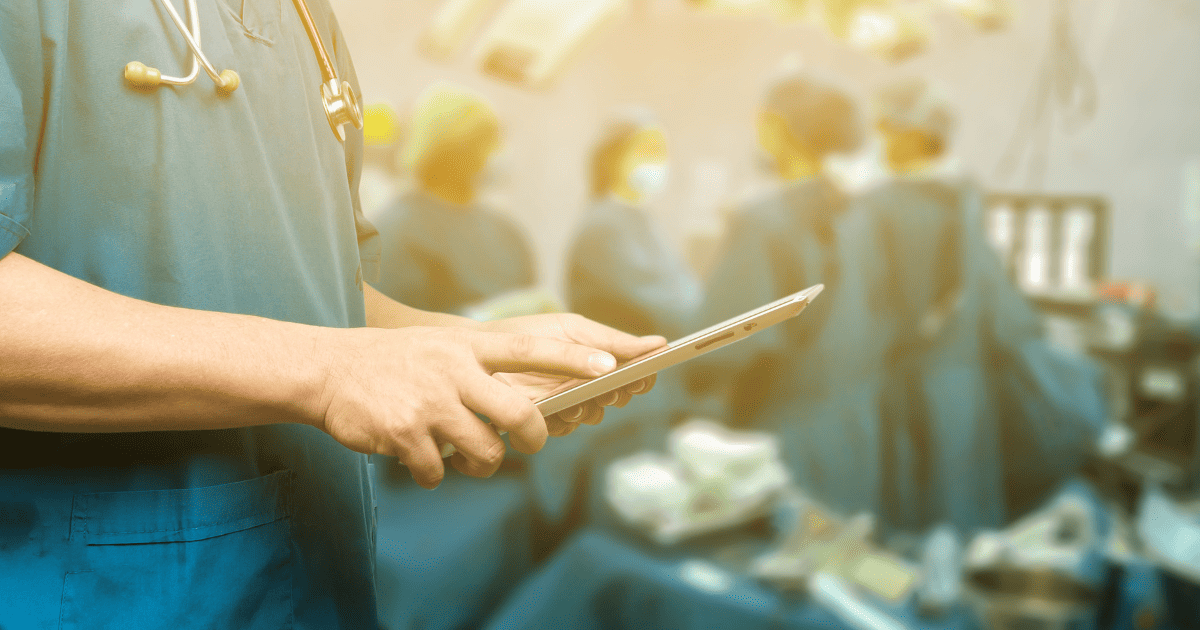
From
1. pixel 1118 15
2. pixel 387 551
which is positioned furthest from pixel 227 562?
pixel 1118 15

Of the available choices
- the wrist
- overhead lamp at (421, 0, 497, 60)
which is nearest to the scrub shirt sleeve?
the wrist

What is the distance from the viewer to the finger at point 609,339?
45 centimetres

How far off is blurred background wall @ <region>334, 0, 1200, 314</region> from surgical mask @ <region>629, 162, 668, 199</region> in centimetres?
5

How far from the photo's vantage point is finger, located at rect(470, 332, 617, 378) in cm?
41

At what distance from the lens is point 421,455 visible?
15.4 inches

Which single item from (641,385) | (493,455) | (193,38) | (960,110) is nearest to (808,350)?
(960,110)

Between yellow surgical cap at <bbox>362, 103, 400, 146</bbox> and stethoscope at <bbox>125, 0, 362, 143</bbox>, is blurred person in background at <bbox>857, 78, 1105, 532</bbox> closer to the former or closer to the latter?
yellow surgical cap at <bbox>362, 103, 400, 146</bbox>

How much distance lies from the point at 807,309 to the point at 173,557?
130cm

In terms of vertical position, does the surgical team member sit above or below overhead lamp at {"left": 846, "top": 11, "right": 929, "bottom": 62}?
below

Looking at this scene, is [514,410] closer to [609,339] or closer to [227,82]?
[609,339]

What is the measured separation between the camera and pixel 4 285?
349 millimetres

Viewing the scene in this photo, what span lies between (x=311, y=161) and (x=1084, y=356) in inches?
72.3

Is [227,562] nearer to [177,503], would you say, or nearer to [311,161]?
[177,503]

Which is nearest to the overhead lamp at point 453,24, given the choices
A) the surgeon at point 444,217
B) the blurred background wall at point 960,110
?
the blurred background wall at point 960,110
